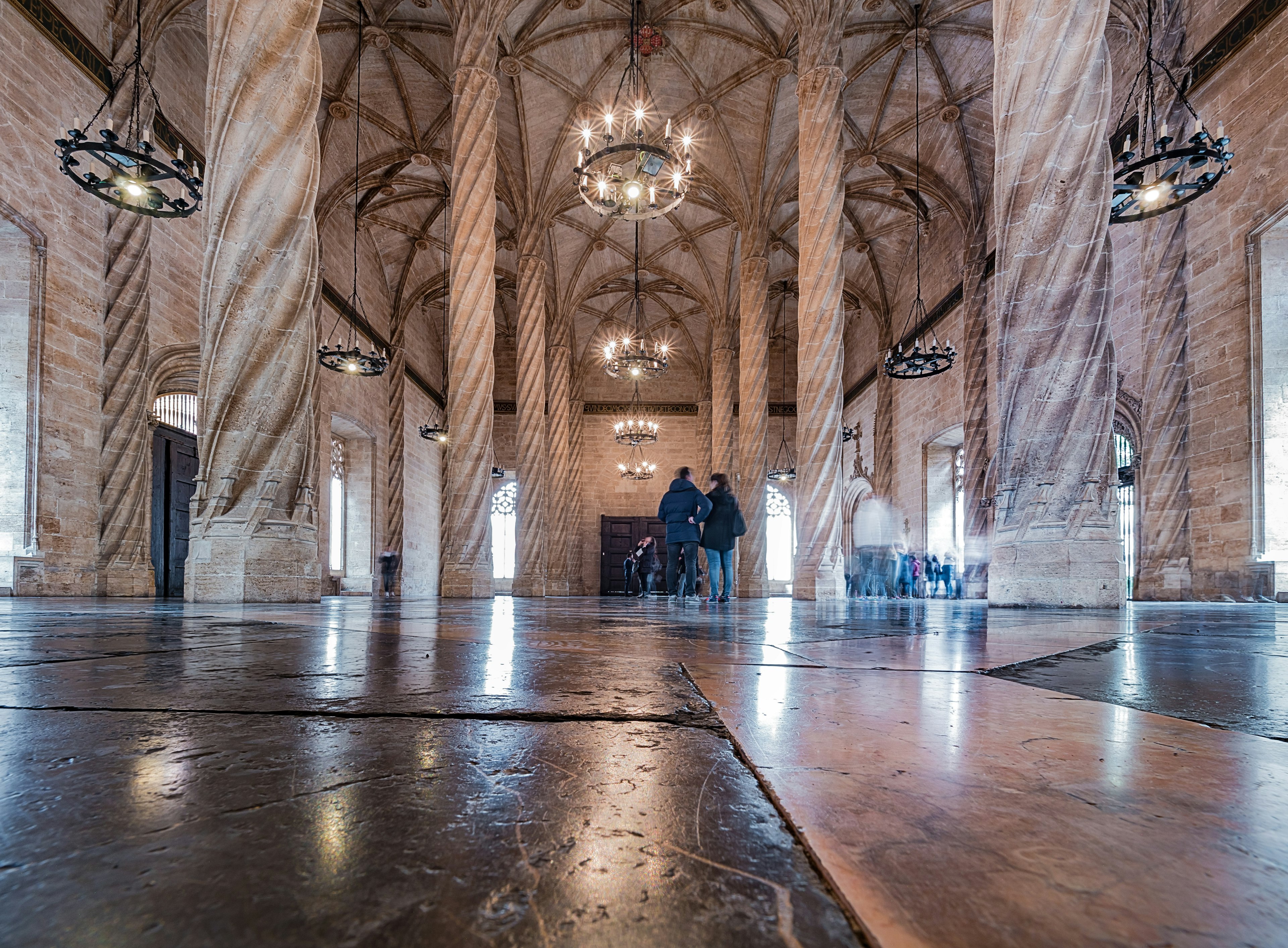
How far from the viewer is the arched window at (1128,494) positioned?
11.3 meters

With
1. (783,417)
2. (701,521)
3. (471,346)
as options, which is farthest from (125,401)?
(783,417)

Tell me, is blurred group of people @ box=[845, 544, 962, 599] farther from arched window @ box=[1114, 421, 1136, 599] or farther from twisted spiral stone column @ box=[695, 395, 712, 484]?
twisted spiral stone column @ box=[695, 395, 712, 484]

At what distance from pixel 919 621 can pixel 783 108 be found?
14.7 metres

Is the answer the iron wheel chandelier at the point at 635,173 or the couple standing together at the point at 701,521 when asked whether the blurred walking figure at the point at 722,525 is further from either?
the iron wheel chandelier at the point at 635,173

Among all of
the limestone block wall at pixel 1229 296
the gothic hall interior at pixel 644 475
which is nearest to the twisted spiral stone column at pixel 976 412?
the gothic hall interior at pixel 644 475

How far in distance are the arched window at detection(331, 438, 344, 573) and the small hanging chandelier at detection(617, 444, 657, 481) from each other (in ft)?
29.1

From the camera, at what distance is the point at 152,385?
991 centimetres

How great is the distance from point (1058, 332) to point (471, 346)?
6.78m

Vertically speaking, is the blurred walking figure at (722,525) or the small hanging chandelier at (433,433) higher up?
the small hanging chandelier at (433,433)

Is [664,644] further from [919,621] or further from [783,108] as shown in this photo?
[783,108]

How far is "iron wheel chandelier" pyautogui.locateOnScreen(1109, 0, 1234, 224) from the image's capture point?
700 centimetres

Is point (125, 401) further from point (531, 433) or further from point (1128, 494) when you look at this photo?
point (1128, 494)

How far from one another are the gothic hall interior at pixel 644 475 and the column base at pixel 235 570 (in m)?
0.04

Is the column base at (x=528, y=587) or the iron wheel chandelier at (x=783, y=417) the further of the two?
the iron wheel chandelier at (x=783, y=417)
